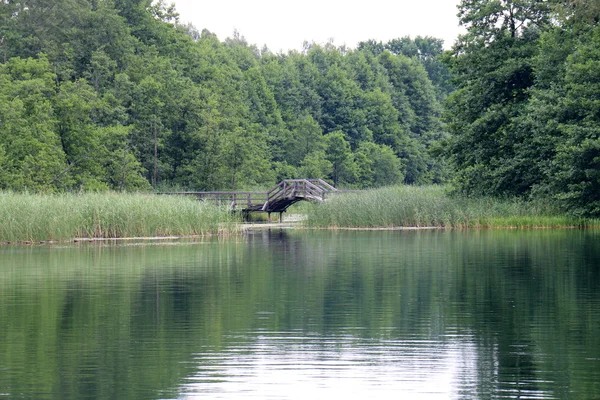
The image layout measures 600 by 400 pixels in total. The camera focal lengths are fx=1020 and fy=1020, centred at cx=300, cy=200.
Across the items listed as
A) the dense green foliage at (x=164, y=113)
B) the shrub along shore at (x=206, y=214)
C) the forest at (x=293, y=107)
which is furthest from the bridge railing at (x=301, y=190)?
the dense green foliage at (x=164, y=113)

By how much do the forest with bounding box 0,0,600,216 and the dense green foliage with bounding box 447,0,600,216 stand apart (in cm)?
8

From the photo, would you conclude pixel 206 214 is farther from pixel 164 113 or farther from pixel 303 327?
pixel 164 113

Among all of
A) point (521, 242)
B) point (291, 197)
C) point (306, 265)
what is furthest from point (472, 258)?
point (291, 197)

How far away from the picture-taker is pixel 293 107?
9762 centimetres

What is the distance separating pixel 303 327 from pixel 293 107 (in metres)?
84.3

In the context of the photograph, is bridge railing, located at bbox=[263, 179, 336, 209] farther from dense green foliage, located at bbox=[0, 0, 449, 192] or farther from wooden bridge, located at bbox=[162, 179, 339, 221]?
dense green foliage, located at bbox=[0, 0, 449, 192]

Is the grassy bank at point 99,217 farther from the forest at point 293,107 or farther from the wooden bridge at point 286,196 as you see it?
the forest at point 293,107

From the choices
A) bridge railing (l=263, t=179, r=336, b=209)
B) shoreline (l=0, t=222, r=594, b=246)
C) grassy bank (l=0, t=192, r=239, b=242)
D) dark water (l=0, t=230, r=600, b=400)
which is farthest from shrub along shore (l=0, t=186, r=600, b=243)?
dark water (l=0, t=230, r=600, b=400)

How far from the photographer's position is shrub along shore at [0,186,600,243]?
33281 millimetres

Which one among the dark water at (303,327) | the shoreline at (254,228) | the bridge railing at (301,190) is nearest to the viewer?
the dark water at (303,327)

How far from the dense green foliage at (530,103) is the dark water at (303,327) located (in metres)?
12.8

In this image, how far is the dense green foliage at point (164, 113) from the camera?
5566 centimetres

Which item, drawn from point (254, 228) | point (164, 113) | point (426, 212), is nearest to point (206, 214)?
point (254, 228)

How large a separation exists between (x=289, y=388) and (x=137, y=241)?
77.9 feet
